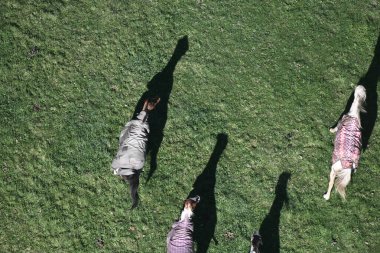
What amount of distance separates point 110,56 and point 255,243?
7.46m

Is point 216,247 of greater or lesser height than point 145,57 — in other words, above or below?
below

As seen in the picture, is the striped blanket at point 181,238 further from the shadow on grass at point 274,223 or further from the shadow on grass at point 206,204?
the shadow on grass at point 274,223

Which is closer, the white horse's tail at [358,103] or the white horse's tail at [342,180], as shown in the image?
the white horse's tail at [342,180]

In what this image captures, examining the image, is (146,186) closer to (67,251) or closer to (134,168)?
(134,168)

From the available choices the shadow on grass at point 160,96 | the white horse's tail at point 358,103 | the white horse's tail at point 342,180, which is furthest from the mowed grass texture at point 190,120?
the white horse's tail at point 358,103

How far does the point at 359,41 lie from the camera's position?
1484 cm

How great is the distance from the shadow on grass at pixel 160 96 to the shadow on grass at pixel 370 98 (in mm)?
5522

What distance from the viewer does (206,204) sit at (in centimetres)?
1352

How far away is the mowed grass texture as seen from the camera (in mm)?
13367

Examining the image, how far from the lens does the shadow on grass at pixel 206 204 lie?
13.3m

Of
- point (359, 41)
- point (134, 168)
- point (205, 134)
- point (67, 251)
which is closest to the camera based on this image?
point (134, 168)

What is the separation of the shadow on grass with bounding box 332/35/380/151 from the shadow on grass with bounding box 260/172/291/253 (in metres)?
2.78

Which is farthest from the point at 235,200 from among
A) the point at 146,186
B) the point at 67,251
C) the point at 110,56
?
the point at 110,56

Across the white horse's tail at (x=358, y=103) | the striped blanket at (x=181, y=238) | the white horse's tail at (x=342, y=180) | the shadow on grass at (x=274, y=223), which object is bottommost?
the shadow on grass at (x=274, y=223)
